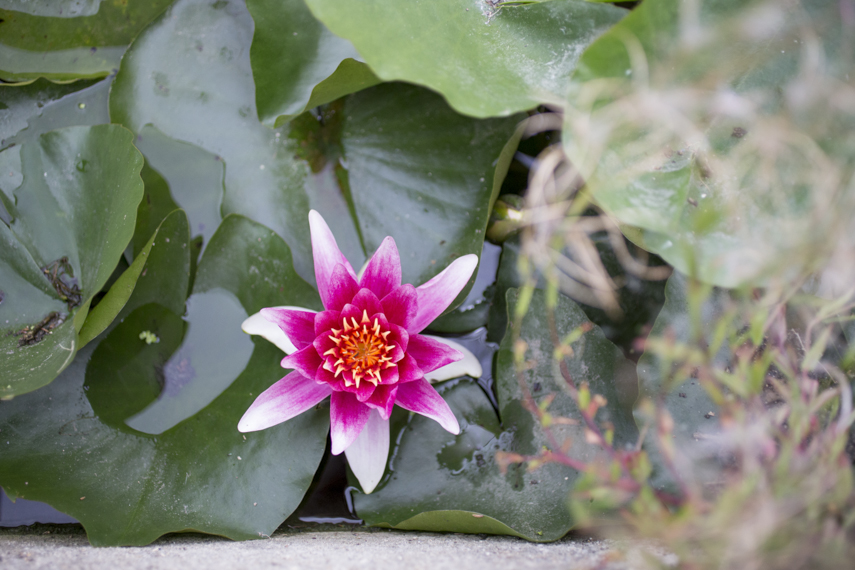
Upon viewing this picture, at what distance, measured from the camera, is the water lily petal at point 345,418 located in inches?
53.1

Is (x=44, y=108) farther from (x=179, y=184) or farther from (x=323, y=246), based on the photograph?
(x=323, y=246)

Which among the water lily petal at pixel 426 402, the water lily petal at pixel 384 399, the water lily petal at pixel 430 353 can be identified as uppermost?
the water lily petal at pixel 430 353

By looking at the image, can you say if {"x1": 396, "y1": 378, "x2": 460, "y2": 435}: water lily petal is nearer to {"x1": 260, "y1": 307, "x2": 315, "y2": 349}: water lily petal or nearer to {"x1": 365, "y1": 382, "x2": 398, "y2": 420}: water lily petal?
{"x1": 365, "y1": 382, "x2": 398, "y2": 420}: water lily petal

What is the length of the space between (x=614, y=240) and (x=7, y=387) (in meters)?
1.81

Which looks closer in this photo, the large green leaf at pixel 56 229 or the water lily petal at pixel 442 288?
the water lily petal at pixel 442 288

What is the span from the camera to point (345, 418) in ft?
4.49

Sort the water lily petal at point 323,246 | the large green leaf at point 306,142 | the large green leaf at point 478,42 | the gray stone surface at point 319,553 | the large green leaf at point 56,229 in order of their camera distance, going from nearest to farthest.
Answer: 1. the gray stone surface at point 319,553
2. the large green leaf at point 478,42
3. the water lily petal at point 323,246
4. the large green leaf at point 56,229
5. the large green leaf at point 306,142

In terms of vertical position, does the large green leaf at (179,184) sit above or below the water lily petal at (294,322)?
above

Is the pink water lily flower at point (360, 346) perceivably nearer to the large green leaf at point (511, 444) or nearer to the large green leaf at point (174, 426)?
the large green leaf at point (174, 426)

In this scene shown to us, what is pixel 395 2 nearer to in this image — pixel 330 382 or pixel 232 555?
pixel 330 382

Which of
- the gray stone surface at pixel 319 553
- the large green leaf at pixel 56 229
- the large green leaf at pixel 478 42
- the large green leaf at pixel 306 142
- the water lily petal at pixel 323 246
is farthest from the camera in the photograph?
the large green leaf at pixel 306 142

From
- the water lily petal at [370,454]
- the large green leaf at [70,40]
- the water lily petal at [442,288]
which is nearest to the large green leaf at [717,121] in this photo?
the water lily petal at [442,288]

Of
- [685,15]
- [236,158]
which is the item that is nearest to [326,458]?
[236,158]

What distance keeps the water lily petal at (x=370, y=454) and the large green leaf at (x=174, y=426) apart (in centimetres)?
12
